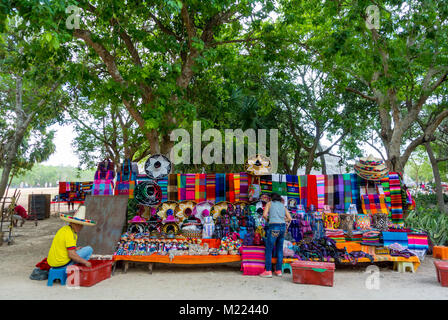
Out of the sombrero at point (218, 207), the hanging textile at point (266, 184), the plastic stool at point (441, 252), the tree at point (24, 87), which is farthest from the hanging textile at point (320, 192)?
the tree at point (24, 87)

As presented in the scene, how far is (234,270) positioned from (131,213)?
2643 mm

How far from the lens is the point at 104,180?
7734 millimetres

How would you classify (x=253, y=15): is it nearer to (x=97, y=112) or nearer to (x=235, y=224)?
(x=235, y=224)

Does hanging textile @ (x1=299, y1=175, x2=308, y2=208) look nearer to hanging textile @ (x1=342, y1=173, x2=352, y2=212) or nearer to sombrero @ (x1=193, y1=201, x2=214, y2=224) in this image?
hanging textile @ (x1=342, y1=173, x2=352, y2=212)

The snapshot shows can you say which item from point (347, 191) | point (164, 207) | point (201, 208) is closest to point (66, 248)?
point (164, 207)

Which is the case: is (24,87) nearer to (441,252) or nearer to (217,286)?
(217,286)

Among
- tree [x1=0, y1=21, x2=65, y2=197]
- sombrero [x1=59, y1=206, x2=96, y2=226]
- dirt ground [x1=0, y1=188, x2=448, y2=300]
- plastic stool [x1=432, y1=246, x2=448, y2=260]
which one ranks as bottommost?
dirt ground [x1=0, y1=188, x2=448, y2=300]

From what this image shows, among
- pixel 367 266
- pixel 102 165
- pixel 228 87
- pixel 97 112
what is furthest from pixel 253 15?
pixel 97 112

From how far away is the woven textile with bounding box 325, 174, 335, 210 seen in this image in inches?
Answer: 297

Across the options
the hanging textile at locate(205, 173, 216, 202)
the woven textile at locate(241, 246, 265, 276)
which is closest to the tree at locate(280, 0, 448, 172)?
the hanging textile at locate(205, 173, 216, 202)

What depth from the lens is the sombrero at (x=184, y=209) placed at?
7.53 m

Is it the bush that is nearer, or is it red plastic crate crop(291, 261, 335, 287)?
red plastic crate crop(291, 261, 335, 287)

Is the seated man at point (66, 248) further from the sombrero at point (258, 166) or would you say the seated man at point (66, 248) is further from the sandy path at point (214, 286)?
the sombrero at point (258, 166)

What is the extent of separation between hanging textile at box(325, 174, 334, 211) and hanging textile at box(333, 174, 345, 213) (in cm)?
7
